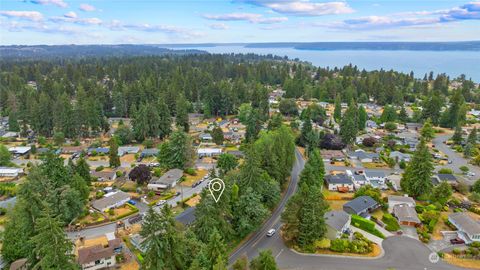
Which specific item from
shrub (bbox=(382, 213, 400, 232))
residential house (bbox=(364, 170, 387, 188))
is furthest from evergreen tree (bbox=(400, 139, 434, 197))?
shrub (bbox=(382, 213, 400, 232))

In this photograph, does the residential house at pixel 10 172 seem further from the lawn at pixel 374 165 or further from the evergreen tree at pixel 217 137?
the lawn at pixel 374 165

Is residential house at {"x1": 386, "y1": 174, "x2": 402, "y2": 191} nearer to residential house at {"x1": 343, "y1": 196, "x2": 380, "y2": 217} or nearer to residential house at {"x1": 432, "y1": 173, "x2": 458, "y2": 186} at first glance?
→ residential house at {"x1": 432, "y1": 173, "x2": 458, "y2": 186}

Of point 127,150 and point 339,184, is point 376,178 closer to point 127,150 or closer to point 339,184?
point 339,184

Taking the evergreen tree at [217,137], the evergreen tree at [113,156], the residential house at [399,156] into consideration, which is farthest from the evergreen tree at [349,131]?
the evergreen tree at [113,156]

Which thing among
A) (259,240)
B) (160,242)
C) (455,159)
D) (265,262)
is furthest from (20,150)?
(455,159)

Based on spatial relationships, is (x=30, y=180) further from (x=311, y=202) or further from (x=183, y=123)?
(x=183, y=123)

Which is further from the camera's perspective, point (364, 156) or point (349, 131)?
point (349, 131)
